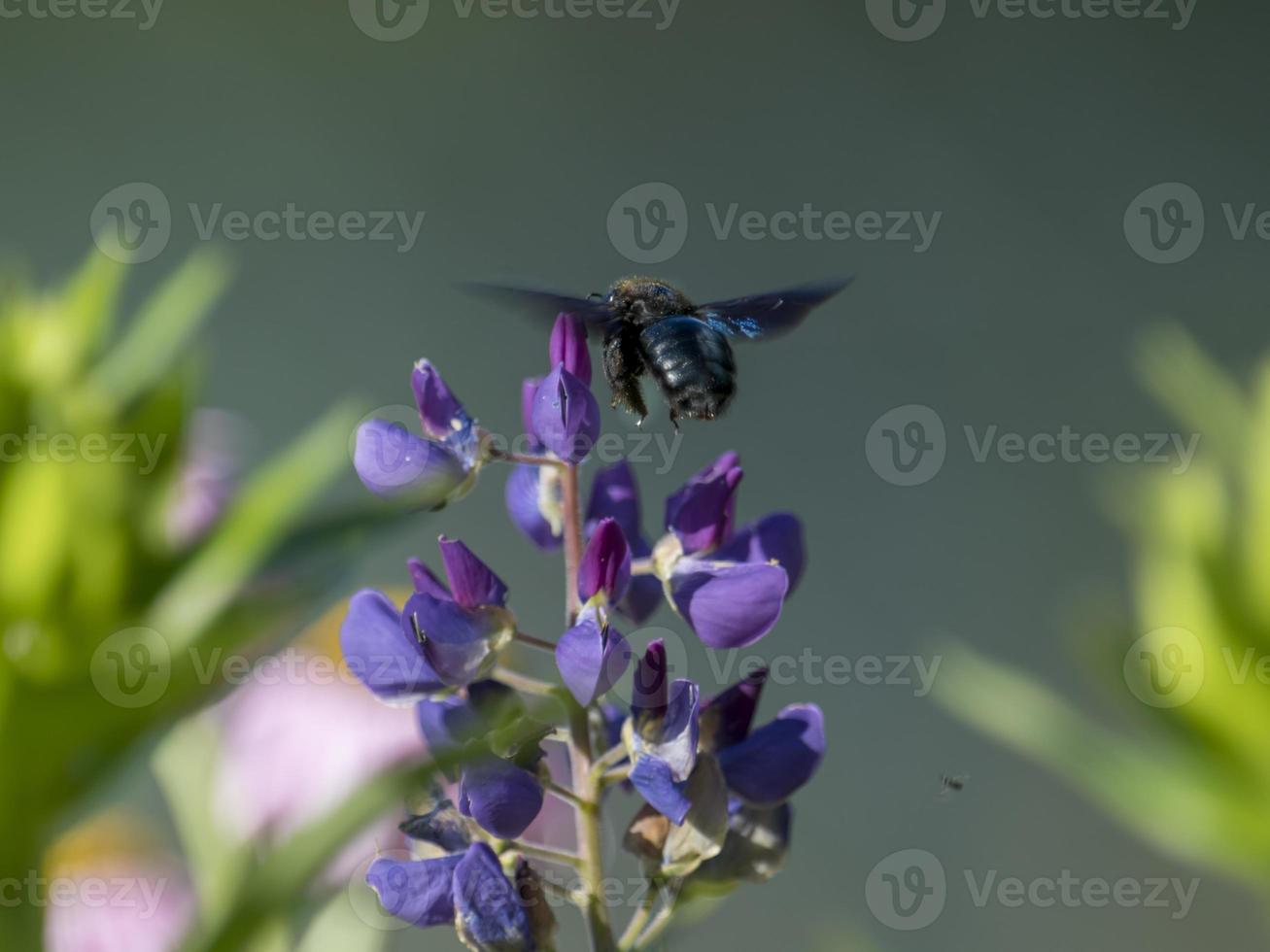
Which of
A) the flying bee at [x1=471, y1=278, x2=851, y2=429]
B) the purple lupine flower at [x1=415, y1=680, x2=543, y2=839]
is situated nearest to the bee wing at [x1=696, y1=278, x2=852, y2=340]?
the flying bee at [x1=471, y1=278, x2=851, y2=429]

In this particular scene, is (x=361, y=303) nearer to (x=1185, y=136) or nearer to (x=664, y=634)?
(x=1185, y=136)

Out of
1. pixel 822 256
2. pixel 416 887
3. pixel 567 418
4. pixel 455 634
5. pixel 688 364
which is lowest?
pixel 416 887

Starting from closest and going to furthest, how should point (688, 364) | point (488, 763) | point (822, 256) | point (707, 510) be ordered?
point (488, 763) < point (707, 510) < point (688, 364) < point (822, 256)

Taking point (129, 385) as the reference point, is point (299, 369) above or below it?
above

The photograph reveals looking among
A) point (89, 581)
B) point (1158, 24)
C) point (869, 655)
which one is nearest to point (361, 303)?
point (869, 655)

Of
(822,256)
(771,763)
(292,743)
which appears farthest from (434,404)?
(822,256)

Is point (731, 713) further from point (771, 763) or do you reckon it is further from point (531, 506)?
point (531, 506)

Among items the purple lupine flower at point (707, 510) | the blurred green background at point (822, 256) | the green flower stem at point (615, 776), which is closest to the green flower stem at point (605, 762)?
the green flower stem at point (615, 776)
